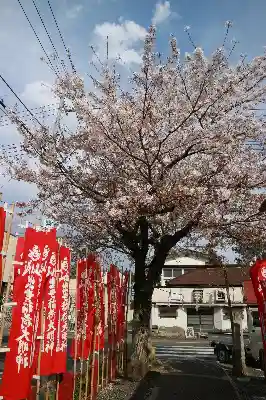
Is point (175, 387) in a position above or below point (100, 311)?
below

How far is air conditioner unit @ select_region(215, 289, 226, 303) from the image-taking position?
37.5 meters

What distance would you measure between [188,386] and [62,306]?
594cm

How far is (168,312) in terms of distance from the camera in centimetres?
3875

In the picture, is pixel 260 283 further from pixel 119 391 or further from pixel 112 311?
pixel 119 391

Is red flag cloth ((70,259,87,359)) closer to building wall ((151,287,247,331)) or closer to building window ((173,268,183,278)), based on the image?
building wall ((151,287,247,331))

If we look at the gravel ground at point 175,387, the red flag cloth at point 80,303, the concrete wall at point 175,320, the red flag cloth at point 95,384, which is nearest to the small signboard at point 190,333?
the concrete wall at point 175,320

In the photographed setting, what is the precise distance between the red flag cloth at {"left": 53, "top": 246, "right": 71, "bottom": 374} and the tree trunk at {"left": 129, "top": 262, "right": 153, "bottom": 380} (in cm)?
520

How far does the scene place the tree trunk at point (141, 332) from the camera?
11.5 meters

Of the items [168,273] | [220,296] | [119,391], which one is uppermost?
[168,273]

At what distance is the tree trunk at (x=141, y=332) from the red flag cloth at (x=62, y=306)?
5204 mm

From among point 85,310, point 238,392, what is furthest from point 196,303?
point 85,310

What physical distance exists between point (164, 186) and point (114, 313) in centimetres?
429

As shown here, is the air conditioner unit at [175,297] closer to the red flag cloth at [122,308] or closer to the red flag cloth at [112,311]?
the red flag cloth at [122,308]

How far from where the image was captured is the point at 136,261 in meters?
12.6
